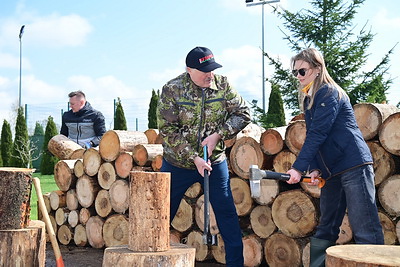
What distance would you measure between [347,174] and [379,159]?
3.30 ft

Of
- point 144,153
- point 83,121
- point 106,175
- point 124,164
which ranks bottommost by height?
point 106,175

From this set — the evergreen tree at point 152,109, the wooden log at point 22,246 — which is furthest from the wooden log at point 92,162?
the evergreen tree at point 152,109

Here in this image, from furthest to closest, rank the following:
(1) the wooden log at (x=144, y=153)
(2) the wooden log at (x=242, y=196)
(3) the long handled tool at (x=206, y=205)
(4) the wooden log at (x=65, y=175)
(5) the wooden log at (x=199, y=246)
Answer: (4) the wooden log at (x=65, y=175) < (1) the wooden log at (x=144, y=153) < (5) the wooden log at (x=199, y=246) < (2) the wooden log at (x=242, y=196) < (3) the long handled tool at (x=206, y=205)

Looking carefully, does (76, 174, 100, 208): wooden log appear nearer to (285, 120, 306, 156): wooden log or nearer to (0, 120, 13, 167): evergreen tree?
(285, 120, 306, 156): wooden log

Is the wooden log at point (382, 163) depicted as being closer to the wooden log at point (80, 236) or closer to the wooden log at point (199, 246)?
the wooden log at point (199, 246)

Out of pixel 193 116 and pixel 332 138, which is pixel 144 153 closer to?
pixel 193 116

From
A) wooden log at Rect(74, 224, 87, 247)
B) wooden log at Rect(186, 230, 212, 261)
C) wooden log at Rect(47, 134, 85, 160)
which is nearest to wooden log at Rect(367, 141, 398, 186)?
wooden log at Rect(186, 230, 212, 261)

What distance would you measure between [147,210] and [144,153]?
264 cm

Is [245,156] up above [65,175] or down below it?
above

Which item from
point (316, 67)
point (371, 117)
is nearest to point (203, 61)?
point (316, 67)

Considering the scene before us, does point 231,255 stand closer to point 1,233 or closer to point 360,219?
point 360,219

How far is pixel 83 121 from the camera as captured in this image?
24.2 ft

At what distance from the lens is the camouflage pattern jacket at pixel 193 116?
411cm

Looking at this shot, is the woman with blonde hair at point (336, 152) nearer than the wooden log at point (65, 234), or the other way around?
the woman with blonde hair at point (336, 152)
